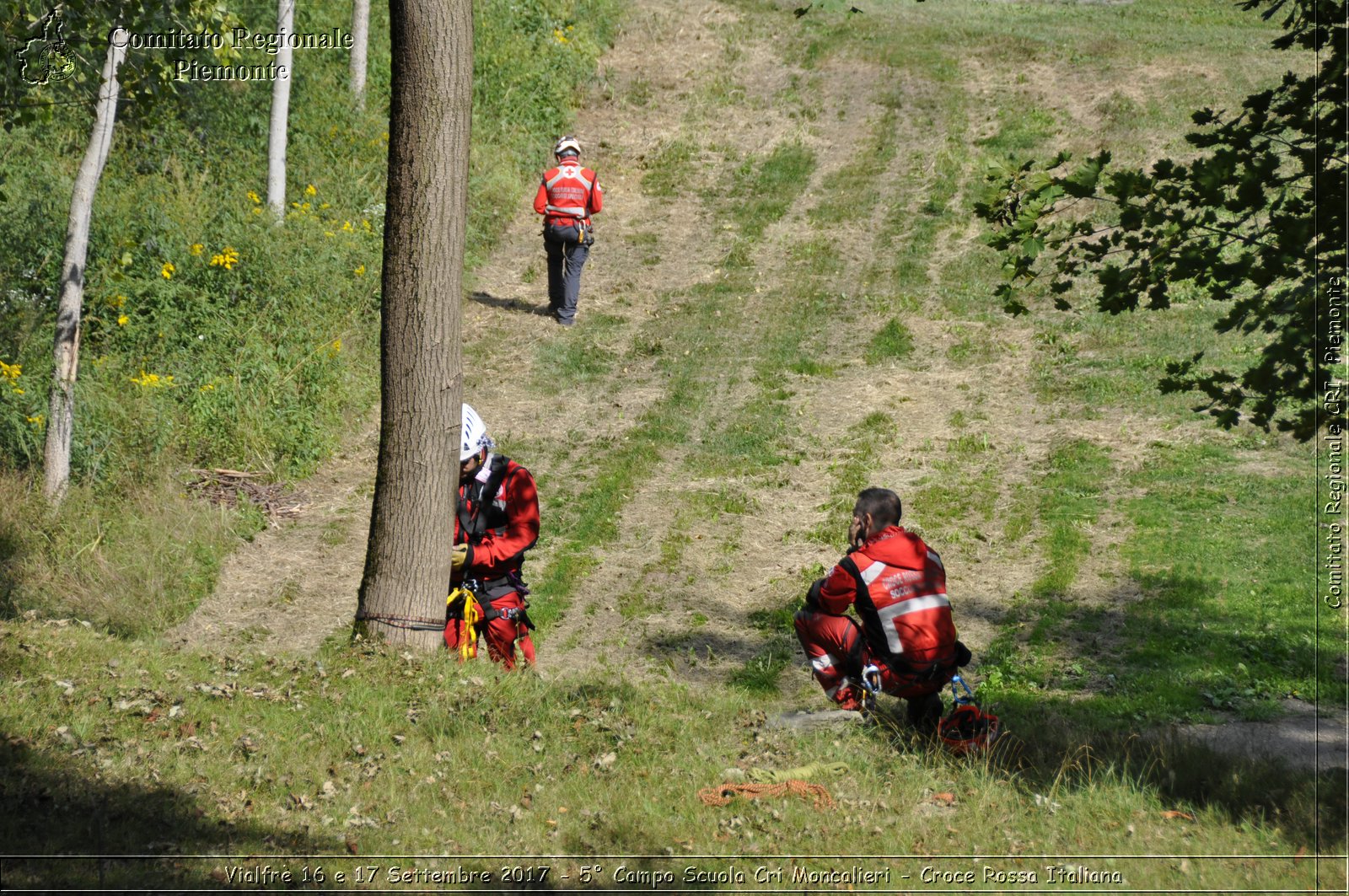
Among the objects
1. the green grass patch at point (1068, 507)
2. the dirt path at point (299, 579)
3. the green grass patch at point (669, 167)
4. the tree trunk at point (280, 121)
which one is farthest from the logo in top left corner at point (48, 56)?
the green grass patch at point (669, 167)

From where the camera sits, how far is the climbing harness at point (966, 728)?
626 cm

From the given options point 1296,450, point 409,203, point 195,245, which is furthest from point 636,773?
point 195,245

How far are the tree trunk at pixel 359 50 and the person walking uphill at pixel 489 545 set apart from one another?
15090 millimetres

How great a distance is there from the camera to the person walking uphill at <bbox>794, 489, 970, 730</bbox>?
6.20 meters

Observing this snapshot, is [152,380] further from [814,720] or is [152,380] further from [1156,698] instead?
[1156,698]

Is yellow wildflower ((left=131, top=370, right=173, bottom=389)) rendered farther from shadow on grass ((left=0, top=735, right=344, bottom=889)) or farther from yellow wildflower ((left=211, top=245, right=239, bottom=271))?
shadow on grass ((left=0, top=735, right=344, bottom=889))

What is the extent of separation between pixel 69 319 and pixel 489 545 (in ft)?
21.8

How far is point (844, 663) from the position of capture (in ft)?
21.1

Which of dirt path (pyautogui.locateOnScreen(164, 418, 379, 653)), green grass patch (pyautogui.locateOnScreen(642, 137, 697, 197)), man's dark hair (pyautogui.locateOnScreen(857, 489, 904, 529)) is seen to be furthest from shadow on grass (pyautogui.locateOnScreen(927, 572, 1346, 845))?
green grass patch (pyautogui.locateOnScreen(642, 137, 697, 197))

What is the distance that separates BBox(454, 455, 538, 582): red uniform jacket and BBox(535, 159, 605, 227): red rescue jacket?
9.42 metres

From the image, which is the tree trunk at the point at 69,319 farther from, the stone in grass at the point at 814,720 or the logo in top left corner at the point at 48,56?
the stone in grass at the point at 814,720

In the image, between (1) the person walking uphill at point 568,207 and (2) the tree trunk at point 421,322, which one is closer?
(2) the tree trunk at point 421,322

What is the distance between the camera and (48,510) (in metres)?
11.2

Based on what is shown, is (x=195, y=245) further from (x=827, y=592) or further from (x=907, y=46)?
(x=907, y=46)
